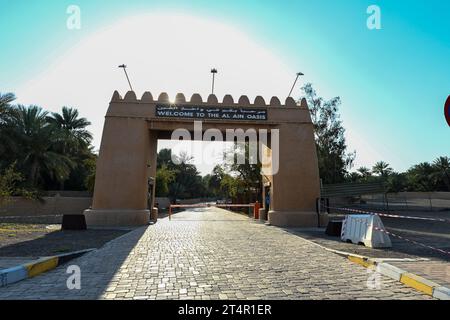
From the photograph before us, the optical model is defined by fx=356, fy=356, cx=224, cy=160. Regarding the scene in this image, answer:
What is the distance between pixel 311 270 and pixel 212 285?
7.82 ft

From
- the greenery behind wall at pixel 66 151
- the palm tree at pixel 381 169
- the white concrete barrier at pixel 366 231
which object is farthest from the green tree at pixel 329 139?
the palm tree at pixel 381 169

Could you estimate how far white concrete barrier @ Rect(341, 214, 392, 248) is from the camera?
1052 centimetres

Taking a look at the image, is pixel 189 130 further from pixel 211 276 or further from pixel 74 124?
pixel 74 124

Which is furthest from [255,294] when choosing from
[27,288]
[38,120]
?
[38,120]

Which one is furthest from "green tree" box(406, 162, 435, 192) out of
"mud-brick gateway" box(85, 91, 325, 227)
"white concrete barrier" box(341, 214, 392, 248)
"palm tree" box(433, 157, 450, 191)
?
"white concrete barrier" box(341, 214, 392, 248)

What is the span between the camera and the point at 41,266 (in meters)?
6.97

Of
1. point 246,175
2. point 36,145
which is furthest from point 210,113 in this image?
point 36,145

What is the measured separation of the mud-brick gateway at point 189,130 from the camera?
1788cm

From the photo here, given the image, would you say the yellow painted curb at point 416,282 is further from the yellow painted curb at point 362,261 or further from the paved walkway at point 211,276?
the yellow painted curb at point 362,261

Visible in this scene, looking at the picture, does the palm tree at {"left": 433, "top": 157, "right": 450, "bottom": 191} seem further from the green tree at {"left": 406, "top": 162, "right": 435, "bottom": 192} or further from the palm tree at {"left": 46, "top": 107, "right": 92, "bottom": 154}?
the palm tree at {"left": 46, "top": 107, "right": 92, "bottom": 154}

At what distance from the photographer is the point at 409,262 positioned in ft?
25.5

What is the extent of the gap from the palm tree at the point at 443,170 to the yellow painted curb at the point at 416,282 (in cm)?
6533

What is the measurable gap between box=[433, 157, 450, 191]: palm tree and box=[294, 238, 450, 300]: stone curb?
2500 inches
